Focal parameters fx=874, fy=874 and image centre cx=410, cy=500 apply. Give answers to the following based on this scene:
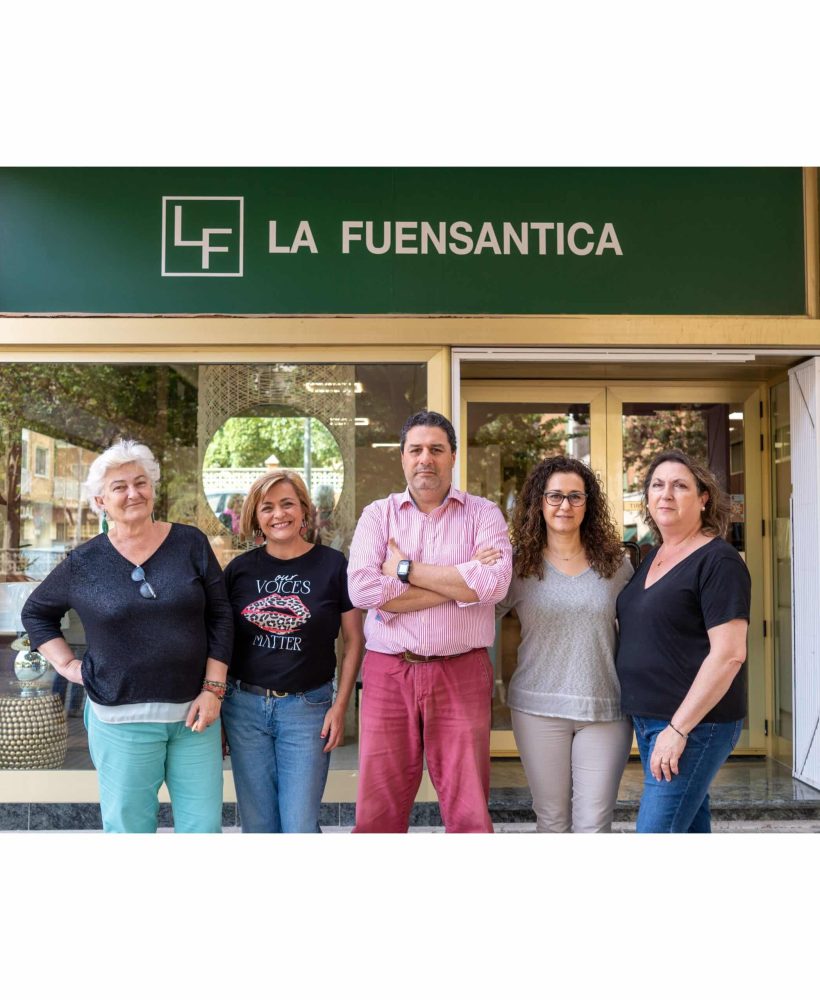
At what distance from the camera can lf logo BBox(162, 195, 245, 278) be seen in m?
4.66

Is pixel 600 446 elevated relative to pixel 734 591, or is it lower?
elevated

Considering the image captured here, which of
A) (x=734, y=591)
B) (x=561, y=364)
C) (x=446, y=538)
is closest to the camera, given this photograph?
(x=734, y=591)

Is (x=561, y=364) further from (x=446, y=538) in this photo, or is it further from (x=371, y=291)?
(x=446, y=538)

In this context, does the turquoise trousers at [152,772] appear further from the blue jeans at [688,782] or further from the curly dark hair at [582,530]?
the blue jeans at [688,782]

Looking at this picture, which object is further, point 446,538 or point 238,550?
point 238,550

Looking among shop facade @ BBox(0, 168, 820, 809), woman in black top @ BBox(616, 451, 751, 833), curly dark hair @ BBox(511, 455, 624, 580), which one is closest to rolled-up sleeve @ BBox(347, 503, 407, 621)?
curly dark hair @ BBox(511, 455, 624, 580)

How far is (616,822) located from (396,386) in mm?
2604

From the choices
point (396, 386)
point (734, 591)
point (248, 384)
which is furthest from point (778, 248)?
point (248, 384)

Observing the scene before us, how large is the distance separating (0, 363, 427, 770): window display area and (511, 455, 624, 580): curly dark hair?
1548 millimetres

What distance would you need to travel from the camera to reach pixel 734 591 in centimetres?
283

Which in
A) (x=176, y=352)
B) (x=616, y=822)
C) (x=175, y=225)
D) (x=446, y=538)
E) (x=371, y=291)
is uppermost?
(x=175, y=225)

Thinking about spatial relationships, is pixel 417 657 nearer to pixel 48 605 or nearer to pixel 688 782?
pixel 688 782

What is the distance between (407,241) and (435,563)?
218 cm

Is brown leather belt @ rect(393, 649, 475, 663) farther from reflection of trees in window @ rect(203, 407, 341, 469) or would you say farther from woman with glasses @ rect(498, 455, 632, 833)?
reflection of trees in window @ rect(203, 407, 341, 469)
